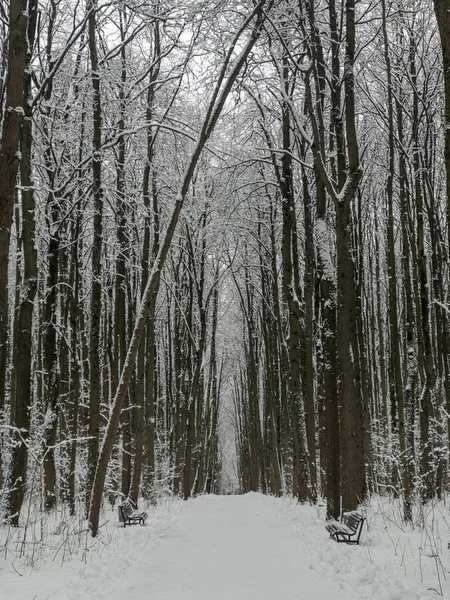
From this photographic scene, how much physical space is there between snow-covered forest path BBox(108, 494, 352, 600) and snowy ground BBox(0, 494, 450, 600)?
1 centimetres

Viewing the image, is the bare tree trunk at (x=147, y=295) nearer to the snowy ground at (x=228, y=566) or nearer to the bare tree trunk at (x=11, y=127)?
the snowy ground at (x=228, y=566)

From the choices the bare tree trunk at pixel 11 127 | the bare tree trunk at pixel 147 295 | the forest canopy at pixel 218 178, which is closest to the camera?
the bare tree trunk at pixel 11 127

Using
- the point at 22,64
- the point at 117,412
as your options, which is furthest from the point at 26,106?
the point at 117,412

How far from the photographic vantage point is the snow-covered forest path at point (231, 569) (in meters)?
5.28

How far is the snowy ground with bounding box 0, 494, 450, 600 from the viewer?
195 inches

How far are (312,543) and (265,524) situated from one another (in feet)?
12.7

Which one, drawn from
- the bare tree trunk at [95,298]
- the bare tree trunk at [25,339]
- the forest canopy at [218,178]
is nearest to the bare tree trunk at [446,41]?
the forest canopy at [218,178]

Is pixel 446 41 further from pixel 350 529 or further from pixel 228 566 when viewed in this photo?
pixel 228 566

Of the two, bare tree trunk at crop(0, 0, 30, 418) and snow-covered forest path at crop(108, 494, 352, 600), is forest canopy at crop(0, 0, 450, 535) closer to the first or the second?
bare tree trunk at crop(0, 0, 30, 418)

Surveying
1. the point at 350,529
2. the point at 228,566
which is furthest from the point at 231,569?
the point at 350,529

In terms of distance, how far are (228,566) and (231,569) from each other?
0.75 feet

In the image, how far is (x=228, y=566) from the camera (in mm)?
6848

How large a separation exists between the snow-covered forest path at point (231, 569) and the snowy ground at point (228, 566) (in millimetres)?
11

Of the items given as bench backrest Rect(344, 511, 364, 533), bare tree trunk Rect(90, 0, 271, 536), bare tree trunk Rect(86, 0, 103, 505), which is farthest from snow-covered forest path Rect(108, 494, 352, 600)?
bare tree trunk Rect(86, 0, 103, 505)
